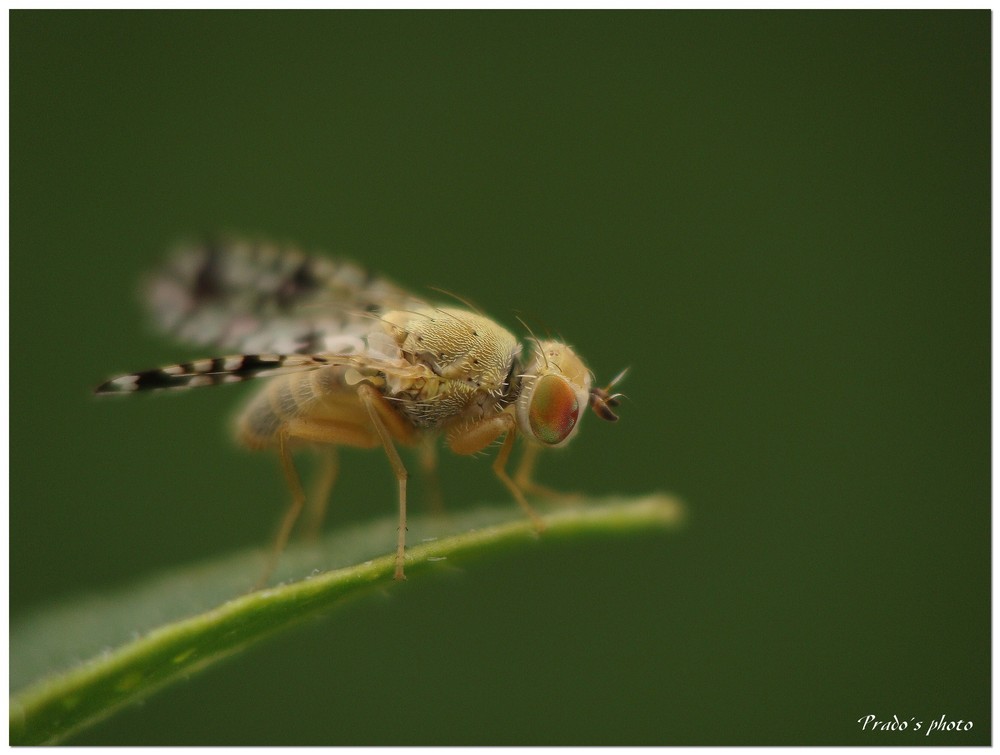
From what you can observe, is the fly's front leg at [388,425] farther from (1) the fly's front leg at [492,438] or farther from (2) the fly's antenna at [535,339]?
(2) the fly's antenna at [535,339]

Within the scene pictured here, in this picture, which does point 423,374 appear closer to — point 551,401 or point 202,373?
point 551,401

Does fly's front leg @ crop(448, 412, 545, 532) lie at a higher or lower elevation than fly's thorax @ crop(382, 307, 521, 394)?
lower

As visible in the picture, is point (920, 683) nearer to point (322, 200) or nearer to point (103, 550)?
point (103, 550)

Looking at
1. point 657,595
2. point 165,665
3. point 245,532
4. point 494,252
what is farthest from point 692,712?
point 165,665
